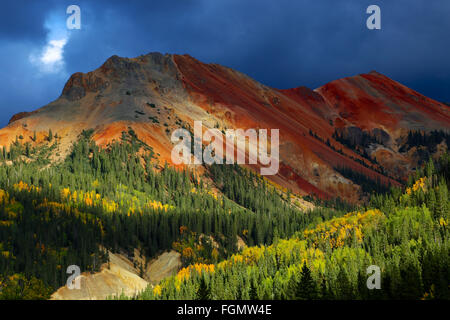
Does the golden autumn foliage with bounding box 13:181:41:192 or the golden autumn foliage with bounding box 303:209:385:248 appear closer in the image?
the golden autumn foliage with bounding box 303:209:385:248

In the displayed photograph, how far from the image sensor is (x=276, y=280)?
11444 centimetres

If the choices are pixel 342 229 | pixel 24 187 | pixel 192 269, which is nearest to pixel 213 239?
pixel 192 269

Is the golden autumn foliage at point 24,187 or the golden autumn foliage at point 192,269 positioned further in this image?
the golden autumn foliage at point 24,187

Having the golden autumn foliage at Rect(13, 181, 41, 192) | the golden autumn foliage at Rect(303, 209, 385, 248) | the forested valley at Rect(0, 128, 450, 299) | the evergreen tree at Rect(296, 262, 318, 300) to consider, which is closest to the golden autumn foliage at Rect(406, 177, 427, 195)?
the forested valley at Rect(0, 128, 450, 299)

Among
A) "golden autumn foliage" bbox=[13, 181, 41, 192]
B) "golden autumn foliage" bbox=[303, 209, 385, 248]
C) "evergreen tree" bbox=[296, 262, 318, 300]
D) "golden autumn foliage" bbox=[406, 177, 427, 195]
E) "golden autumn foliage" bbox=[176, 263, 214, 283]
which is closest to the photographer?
"evergreen tree" bbox=[296, 262, 318, 300]

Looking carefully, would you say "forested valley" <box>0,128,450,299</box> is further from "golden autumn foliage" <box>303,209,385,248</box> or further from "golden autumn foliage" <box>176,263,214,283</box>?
"golden autumn foliage" <box>303,209,385,248</box>

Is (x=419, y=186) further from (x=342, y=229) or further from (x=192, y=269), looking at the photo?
(x=192, y=269)

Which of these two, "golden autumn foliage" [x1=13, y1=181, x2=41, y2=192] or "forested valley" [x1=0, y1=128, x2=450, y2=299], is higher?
"golden autumn foliage" [x1=13, y1=181, x2=41, y2=192]

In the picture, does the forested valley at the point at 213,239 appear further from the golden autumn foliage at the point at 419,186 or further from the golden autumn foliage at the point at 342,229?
the golden autumn foliage at the point at 419,186

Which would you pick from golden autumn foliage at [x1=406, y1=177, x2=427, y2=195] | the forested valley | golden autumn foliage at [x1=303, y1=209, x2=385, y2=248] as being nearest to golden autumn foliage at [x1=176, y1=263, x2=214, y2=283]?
the forested valley

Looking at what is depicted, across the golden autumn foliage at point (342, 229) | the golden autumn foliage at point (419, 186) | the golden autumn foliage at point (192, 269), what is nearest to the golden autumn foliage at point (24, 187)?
the golden autumn foliage at point (192, 269)

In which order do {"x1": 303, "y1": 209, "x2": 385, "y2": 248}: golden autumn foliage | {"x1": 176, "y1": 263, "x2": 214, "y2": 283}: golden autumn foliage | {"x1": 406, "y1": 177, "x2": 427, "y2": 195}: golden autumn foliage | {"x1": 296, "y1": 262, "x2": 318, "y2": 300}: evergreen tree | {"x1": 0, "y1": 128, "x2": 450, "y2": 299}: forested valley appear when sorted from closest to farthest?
{"x1": 296, "y1": 262, "x2": 318, "y2": 300}: evergreen tree
{"x1": 0, "y1": 128, "x2": 450, "y2": 299}: forested valley
{"x1": 176, "y1": 263, "x2": 214, "y2": 283}: golden autumn foliage
{"x1": 303, "y1": 209, "x2": 385, "y2": 248}: golden autumn foliage
{"x1": 406, "y1": 177, "x2": 427, "y2": 195}: golden autumn foliage

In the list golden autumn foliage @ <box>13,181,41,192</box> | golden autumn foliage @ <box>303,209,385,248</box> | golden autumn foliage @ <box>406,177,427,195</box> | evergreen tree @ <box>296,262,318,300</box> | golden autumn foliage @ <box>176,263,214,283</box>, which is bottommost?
evergreen tree @ <box>296,262,318,300</box>
